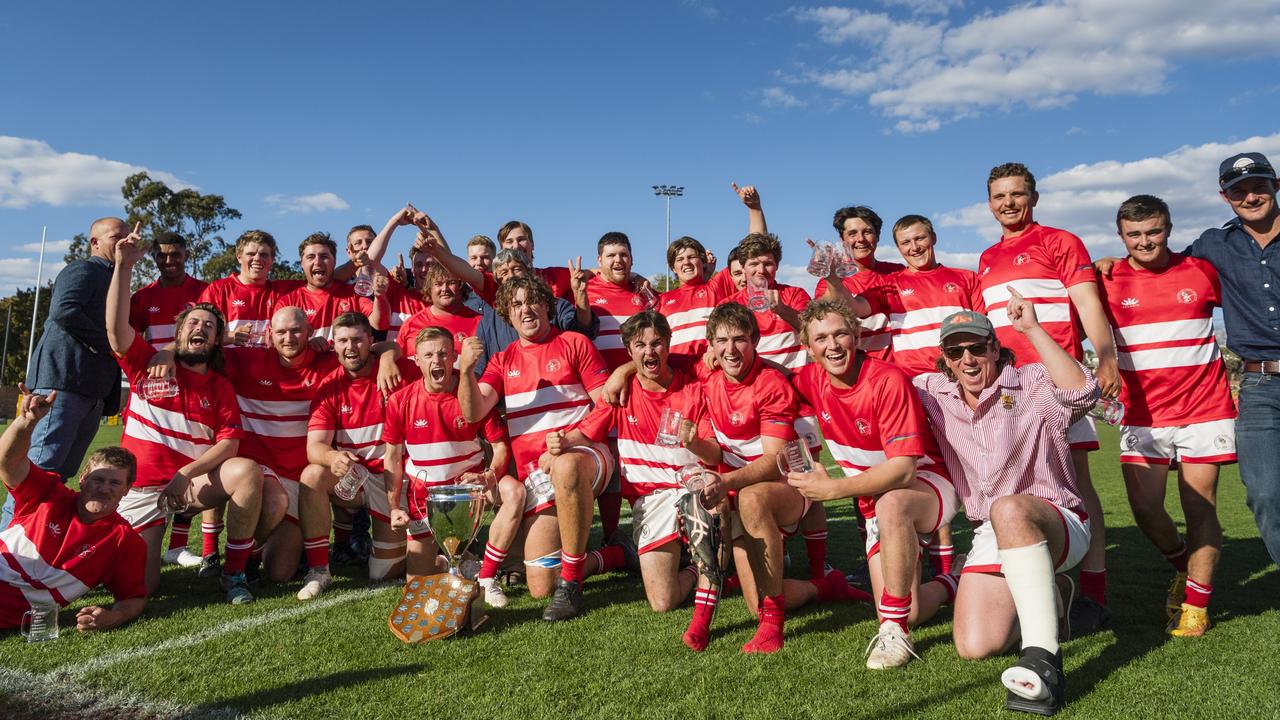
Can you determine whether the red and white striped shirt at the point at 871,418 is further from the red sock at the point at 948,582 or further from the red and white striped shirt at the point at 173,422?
the red and white striped shirt at the point at 173,422

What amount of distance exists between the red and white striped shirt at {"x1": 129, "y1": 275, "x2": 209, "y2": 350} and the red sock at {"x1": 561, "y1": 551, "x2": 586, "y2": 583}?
372 centimetres

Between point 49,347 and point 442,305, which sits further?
point 442,305

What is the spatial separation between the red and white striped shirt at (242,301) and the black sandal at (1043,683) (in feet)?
17.8

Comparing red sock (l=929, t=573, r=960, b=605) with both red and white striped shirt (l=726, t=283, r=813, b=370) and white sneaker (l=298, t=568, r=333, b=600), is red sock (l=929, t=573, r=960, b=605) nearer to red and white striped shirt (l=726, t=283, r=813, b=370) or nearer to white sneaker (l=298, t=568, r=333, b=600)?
red and white striped shirt (l=726, t=283, r=813, b=370)

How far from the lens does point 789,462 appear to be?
4.09 meters

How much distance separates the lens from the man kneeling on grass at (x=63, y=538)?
3.97m

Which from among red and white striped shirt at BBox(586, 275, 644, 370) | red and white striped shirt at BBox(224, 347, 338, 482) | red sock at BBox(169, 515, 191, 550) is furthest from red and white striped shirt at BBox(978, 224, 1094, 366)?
red sock at BBox(169, 515, 191, 550)

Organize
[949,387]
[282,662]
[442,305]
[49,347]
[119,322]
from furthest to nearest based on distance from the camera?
1. [442,305]
2. [49,347]
3. [119,322]
4. [949,387]
5. [282,662]

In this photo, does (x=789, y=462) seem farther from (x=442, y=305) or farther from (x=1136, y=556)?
(x=1136, y=556)

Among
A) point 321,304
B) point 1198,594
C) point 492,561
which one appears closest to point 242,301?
point 321,304

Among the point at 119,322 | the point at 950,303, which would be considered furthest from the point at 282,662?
the point at 950,303

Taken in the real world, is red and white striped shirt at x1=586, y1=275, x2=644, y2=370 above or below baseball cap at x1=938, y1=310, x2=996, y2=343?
above

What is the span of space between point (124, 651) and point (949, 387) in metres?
4.17

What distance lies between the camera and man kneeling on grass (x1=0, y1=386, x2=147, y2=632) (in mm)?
3975
